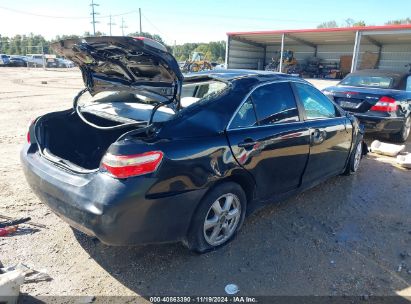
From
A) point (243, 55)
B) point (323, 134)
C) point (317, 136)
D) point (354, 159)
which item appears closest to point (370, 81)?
point (354, 159)

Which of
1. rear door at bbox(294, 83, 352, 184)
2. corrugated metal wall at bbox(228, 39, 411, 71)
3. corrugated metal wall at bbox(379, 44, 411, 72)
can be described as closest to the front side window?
rear door at bbox(294, 83, 352, 184)

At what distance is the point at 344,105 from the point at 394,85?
3.95 feet

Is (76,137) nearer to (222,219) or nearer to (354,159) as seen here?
(222,219)

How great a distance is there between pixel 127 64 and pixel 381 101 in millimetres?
5340

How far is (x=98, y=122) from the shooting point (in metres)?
3.87

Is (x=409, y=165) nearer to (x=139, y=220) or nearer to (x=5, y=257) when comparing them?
(x=139, y=220)

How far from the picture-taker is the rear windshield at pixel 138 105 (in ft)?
11.0

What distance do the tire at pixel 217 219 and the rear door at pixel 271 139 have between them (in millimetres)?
249

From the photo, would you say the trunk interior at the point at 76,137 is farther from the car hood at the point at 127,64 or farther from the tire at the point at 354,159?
the tire at the point at 354,159

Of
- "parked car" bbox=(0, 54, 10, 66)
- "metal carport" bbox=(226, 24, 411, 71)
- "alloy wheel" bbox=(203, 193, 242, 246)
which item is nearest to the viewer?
"alloy wheel" bbox=(203, 193, 242, 246)

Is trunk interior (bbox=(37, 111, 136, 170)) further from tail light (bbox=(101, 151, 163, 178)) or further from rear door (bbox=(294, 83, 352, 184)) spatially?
rear door (bbox=(294, 83, 352, 184))

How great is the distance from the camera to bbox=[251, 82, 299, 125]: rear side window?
11.1 ft

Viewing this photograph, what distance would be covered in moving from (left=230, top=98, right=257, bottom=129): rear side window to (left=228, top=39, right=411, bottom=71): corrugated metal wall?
28538 mm

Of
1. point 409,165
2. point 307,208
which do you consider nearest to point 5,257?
point 307,208
